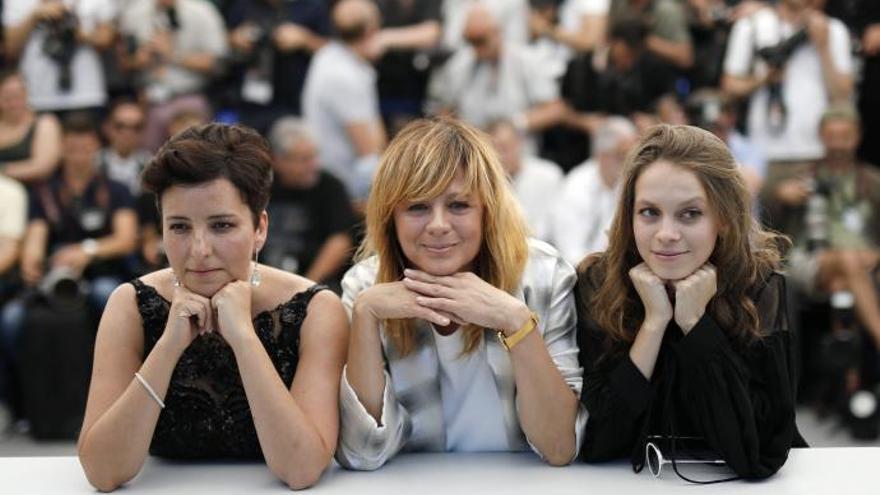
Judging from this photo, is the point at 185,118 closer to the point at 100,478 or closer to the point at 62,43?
the point at 62,43

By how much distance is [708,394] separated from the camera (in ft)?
7.36

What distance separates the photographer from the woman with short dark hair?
7.20 feet

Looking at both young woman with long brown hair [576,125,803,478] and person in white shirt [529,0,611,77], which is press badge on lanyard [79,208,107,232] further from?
young woman with long brown hair [576,125,803,478]

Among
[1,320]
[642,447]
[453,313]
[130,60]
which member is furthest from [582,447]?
[130,60]

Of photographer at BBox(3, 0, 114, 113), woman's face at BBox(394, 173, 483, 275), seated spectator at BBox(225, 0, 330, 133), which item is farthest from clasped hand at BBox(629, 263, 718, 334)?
photographer at BBox(3, 0, 114, 113)

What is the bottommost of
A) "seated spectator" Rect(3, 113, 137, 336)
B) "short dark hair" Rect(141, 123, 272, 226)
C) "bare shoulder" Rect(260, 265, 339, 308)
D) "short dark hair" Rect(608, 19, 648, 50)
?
"seated spectator" Rect(3, 113, 137, 336)

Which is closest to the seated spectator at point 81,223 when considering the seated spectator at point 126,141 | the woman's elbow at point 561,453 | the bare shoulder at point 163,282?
the seated spectator at point 126,141

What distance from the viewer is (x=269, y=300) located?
7.85 ft

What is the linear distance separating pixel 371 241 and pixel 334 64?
361cm

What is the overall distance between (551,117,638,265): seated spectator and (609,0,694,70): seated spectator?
626mm

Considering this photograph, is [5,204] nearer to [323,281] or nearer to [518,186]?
[323,281]

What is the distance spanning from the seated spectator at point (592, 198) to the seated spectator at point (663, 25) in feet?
2.05

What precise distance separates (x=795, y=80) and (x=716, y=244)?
380 cm

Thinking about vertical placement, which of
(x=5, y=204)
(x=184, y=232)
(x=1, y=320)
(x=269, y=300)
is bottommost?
(x=1, y=320)
